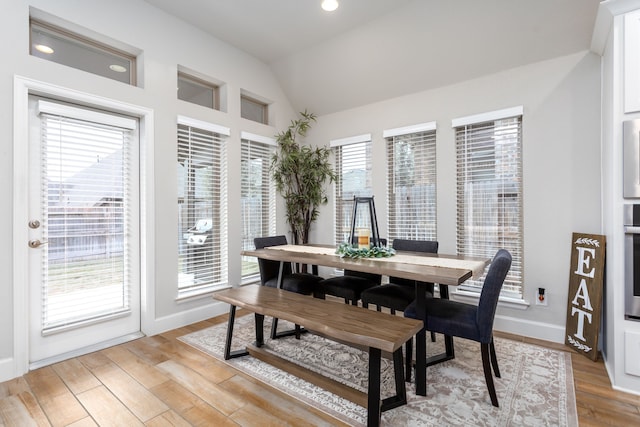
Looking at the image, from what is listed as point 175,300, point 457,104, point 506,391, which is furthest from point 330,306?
point 457,104

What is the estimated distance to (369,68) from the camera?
3.80 metres

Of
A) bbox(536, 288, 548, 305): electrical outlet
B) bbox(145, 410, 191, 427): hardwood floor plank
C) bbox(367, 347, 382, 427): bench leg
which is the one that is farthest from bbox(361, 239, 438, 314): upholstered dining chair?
bbox(145, 410, 191, 427): hardwood floor plank

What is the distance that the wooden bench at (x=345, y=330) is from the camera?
173 centimetres

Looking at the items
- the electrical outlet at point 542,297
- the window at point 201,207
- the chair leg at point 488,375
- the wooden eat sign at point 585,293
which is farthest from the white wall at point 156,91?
the wooden eat sign at point 585,293

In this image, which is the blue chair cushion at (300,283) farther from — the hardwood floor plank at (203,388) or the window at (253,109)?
the window at (253,109)

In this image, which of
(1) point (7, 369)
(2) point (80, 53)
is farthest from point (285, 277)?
(2) point (80, 53)

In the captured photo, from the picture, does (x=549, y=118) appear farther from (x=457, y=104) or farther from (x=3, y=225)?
(x=3, y=225)

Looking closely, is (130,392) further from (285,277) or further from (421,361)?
(421,361)

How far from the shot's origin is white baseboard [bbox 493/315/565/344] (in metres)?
2.93

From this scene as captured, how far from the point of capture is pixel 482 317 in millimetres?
1988

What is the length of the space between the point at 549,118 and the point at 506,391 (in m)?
2.51

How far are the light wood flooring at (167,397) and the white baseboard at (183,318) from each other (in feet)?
1.59

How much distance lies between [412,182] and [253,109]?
8.20 ft

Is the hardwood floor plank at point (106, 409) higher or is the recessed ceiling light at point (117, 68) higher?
the recessed ceiling light at point (117, 68)
